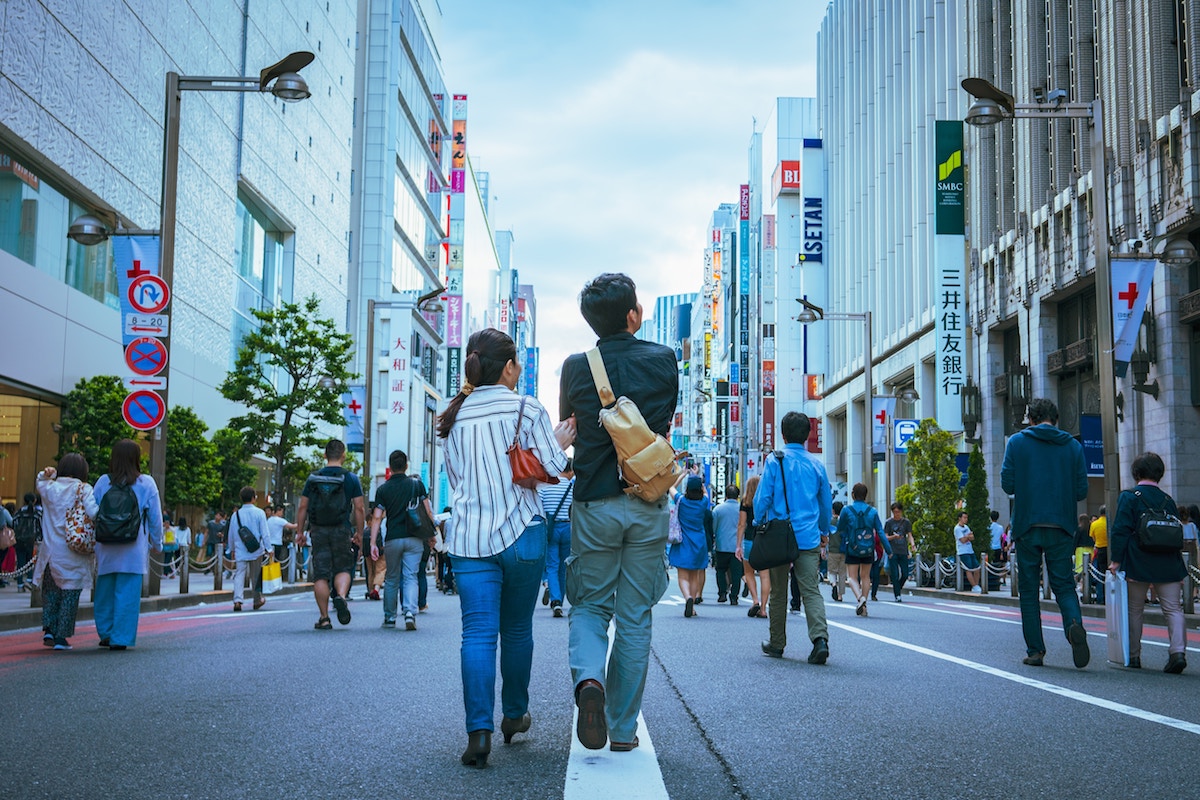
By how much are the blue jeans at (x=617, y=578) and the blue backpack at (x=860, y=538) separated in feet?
36.0

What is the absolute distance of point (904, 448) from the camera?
3216 cm

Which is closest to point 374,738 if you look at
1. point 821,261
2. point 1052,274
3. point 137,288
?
point 137,288

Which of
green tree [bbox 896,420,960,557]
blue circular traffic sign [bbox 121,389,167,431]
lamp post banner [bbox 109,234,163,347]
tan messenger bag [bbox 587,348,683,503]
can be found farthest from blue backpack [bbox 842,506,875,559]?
green tree [bbox 896,420,960,557]

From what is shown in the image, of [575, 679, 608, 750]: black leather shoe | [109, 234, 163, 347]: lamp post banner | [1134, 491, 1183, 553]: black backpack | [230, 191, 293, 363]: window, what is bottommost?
[575, 679, 608, 750]: black leather shoe

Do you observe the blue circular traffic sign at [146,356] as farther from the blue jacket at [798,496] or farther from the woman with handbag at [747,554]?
the blue jacket at [798,496]

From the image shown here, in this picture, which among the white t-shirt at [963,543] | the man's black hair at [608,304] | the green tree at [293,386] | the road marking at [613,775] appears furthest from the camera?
the green tree at [293,386]

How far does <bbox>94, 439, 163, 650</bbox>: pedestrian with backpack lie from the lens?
924cm

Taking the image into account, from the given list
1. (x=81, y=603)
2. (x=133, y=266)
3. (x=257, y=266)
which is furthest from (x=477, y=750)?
(x=257, y=266)

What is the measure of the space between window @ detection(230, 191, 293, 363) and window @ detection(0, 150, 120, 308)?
10.3m

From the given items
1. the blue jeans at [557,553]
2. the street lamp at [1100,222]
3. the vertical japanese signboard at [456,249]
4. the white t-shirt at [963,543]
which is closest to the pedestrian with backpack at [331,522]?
the blue jeans at [557,553]

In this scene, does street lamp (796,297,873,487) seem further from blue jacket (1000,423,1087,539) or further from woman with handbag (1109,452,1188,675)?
blue jacket (1000,423,1087,539)

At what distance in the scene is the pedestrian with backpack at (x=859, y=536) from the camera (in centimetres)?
1511

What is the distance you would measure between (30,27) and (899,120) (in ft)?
102

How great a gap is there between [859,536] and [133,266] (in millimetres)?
9811
